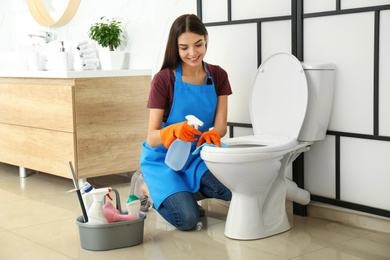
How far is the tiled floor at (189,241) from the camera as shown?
6.93 ft

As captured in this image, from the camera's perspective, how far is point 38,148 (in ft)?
11.2

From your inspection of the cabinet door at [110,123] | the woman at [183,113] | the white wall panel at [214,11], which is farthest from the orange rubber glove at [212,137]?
the cabinet door at [110,123]

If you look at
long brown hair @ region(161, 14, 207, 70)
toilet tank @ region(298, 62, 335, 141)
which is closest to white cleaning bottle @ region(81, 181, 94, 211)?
long brown hair @ region(161, 14, 207, 70)

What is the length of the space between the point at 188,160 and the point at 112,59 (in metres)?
1.17

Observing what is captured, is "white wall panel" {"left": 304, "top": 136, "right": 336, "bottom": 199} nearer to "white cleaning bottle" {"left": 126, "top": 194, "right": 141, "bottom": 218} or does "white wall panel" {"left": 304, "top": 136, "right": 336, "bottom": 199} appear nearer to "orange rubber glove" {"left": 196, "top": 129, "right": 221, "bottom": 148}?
"orange rubber glove" {"left": 196, "top": 129, "right": 221, "bottom": 148}

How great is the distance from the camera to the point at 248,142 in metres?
2.45

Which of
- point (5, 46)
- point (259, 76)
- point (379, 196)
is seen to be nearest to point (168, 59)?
point (259, 76)

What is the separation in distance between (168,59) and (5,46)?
110 inches

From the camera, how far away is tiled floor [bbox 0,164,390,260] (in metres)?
2.11

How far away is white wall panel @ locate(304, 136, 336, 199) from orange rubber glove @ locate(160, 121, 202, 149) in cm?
65

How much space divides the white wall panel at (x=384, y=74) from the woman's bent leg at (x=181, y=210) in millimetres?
899

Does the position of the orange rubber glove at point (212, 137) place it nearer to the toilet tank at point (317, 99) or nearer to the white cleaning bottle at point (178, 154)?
the white cleaning bottle at point (178, 154)

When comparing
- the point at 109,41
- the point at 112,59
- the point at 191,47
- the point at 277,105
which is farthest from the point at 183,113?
the point at 109,41

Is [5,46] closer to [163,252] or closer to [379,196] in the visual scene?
[163,252]
